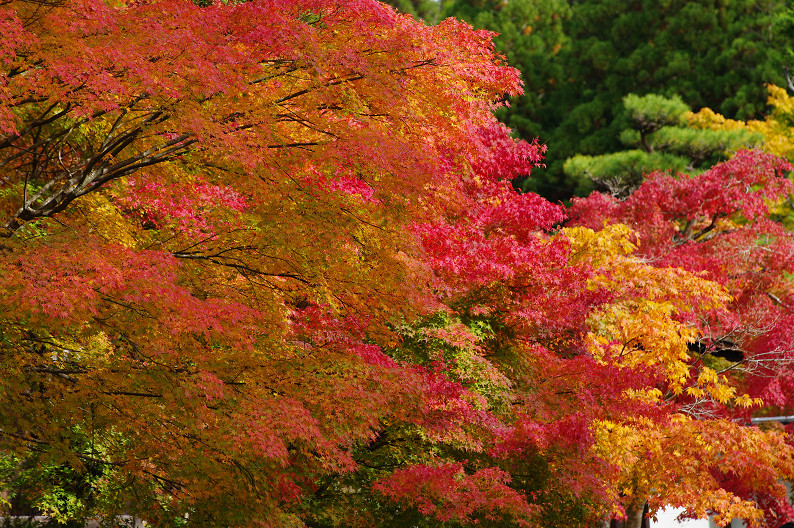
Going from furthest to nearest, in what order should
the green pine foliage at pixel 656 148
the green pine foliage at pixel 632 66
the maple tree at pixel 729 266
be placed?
1. the green pine foliage at pixel 632 66
2. the green pine foliage at pixel 656 148
3. the maple tree at pixel 729 266

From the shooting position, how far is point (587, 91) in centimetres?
3534

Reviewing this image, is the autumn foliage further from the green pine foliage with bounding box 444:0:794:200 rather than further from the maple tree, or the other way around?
the green pine foliage with bounding box 444:0:794:200

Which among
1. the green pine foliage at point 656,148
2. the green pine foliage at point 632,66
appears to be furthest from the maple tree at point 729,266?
the green pine foliage at point 632,66

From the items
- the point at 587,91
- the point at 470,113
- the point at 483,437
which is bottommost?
the point at 587,91

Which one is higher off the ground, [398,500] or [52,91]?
[52,91]

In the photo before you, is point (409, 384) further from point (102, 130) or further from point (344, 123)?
point (102, 130)

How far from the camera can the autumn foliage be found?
6.80 meters

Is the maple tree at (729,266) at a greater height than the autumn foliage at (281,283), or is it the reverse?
the autumn foliage at (281,283)

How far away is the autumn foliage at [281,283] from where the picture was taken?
268 inches

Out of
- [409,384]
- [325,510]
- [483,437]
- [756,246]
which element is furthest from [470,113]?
[756,246]

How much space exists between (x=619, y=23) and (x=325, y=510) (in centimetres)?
3092

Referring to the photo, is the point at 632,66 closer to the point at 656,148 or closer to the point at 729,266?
the point at 656,148

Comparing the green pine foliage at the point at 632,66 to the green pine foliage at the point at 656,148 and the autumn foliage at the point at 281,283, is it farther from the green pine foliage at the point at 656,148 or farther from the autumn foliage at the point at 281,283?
the autumn foliage at the point at 281,283

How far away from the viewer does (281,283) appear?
8789 mm
